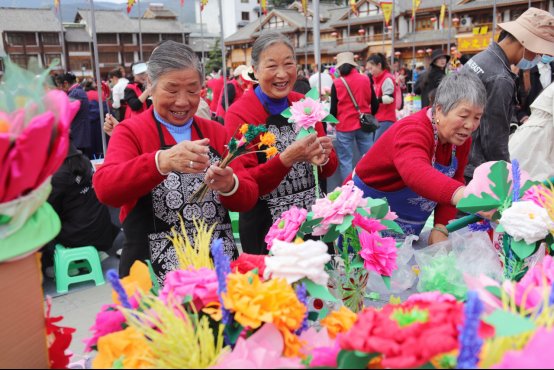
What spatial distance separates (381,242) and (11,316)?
81 cm

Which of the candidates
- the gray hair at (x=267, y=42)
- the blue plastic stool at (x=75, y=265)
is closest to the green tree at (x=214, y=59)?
the blue plastic stool at (x=75, y=265)

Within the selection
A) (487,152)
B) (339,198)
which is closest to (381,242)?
(339,198)

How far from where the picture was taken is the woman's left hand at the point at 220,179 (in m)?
1.35

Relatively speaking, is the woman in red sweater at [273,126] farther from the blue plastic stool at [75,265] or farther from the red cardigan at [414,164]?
the blue plastic stool at [75,265]

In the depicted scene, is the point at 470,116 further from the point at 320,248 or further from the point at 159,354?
the point at 159,354

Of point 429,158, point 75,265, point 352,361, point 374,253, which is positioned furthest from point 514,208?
point 75,265

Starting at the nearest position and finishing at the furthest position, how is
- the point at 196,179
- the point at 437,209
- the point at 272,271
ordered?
the point at 272,271
the point at 196,179
the point at 437,209

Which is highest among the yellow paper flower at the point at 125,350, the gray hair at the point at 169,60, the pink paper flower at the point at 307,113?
the gray hair at the point at 169,60

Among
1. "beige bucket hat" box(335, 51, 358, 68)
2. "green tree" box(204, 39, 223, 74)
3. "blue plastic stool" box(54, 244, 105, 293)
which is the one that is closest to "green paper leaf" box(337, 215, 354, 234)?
"blue plastic stool" box(54, 244, 105, 293)

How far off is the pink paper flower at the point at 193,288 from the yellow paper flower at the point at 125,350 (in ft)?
0.30

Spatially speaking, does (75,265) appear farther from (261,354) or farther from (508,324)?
(508,324)

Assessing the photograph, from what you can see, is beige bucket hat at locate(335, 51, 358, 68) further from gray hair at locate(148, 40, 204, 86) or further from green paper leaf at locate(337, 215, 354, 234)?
green paper leaf at locate(337, 215, 354, 234)

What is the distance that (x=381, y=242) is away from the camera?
1227 millimetres

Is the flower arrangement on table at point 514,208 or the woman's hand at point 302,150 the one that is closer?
the flower arrangement on table at point 514,208
